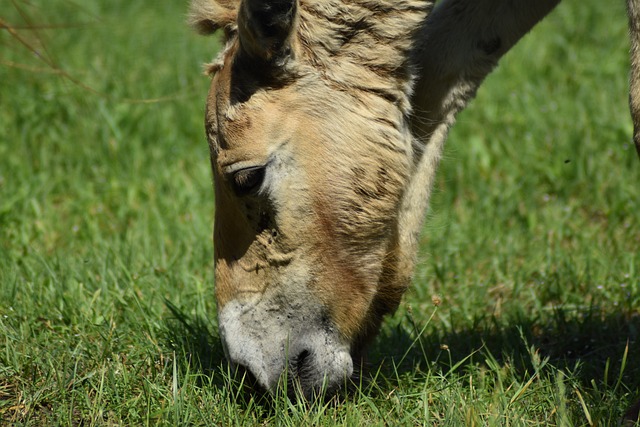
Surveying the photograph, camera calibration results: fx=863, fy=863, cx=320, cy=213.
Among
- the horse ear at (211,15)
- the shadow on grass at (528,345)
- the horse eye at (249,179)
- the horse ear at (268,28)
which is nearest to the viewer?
the horse ear at (268,28)

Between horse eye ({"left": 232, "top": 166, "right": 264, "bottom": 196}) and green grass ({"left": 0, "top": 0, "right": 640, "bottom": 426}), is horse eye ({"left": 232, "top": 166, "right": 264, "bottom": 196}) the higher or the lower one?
the higher one

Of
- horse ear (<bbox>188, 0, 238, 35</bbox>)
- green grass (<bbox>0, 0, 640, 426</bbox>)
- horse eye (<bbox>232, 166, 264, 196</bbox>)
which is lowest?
green grass (<bbox>0, 0, 640, 426</bbox>)

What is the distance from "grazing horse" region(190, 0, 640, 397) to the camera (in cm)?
328

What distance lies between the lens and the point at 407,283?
3.59m

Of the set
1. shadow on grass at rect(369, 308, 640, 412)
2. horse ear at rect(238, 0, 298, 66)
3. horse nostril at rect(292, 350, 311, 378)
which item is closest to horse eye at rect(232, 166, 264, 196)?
horse ear at rect(238, 0, 298, 66)

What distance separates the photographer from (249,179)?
3252 mm

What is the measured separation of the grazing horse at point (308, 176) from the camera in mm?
3277

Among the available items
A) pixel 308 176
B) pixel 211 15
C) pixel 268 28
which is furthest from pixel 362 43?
pixel 211 15

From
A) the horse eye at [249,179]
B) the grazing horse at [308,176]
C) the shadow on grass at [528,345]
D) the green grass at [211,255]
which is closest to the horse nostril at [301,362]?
the grazing horse at [308,176]

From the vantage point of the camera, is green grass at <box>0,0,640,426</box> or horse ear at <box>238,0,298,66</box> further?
green grass at <box>0,0,640,426</box>

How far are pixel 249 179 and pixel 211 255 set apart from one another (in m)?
1.86

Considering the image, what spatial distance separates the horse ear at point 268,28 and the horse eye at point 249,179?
419mm

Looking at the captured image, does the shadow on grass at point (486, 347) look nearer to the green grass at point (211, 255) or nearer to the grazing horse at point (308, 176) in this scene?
the green grass at point (211, 255)

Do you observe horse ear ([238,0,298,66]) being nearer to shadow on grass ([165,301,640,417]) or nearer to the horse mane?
the horse mane
